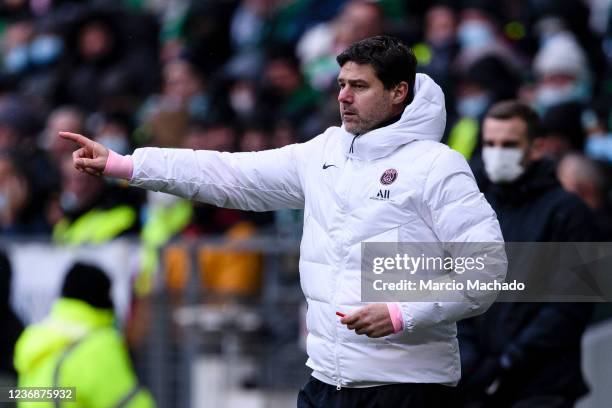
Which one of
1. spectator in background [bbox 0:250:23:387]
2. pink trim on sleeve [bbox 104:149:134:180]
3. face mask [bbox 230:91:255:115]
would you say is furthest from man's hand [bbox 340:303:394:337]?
face mask [bbox 230:91:255:115]

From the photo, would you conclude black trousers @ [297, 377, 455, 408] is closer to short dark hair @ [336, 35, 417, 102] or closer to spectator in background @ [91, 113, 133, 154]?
short dark hair @ [336, 35, 417, 102]

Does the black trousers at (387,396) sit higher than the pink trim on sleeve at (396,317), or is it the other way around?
the pink trim on sleeve at (396,317)

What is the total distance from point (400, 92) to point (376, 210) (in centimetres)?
49

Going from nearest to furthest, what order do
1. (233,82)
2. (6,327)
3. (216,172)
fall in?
(216,172) → (6,327) → (233,82)

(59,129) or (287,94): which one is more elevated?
(287,94)

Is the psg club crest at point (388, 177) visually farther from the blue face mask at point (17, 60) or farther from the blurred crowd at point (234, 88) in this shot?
the blue face mask at point (17, 60)

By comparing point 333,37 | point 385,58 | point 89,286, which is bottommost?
point 89,286

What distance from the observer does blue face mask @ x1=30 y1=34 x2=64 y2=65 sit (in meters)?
14.5

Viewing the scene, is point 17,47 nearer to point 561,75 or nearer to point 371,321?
point 561,75

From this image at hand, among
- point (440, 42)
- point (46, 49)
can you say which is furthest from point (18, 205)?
point (46, 49)

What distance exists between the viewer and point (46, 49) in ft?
48.2

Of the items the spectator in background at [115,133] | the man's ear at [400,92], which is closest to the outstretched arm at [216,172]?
the man's ear at [400,92]

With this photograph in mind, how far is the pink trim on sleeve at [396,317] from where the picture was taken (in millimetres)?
4969

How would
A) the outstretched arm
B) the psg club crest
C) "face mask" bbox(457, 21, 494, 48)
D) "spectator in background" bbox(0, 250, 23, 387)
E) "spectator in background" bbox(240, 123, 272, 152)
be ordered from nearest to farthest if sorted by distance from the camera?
1. the psg club crest
2. the outstretched arm
3. "spectator in background" bbox(0, 250, 23, 387)
4. "spectator in background" bbox(240, 123, 272, 152)
5. "face mask" bbox(457, 21, 494, 48)
